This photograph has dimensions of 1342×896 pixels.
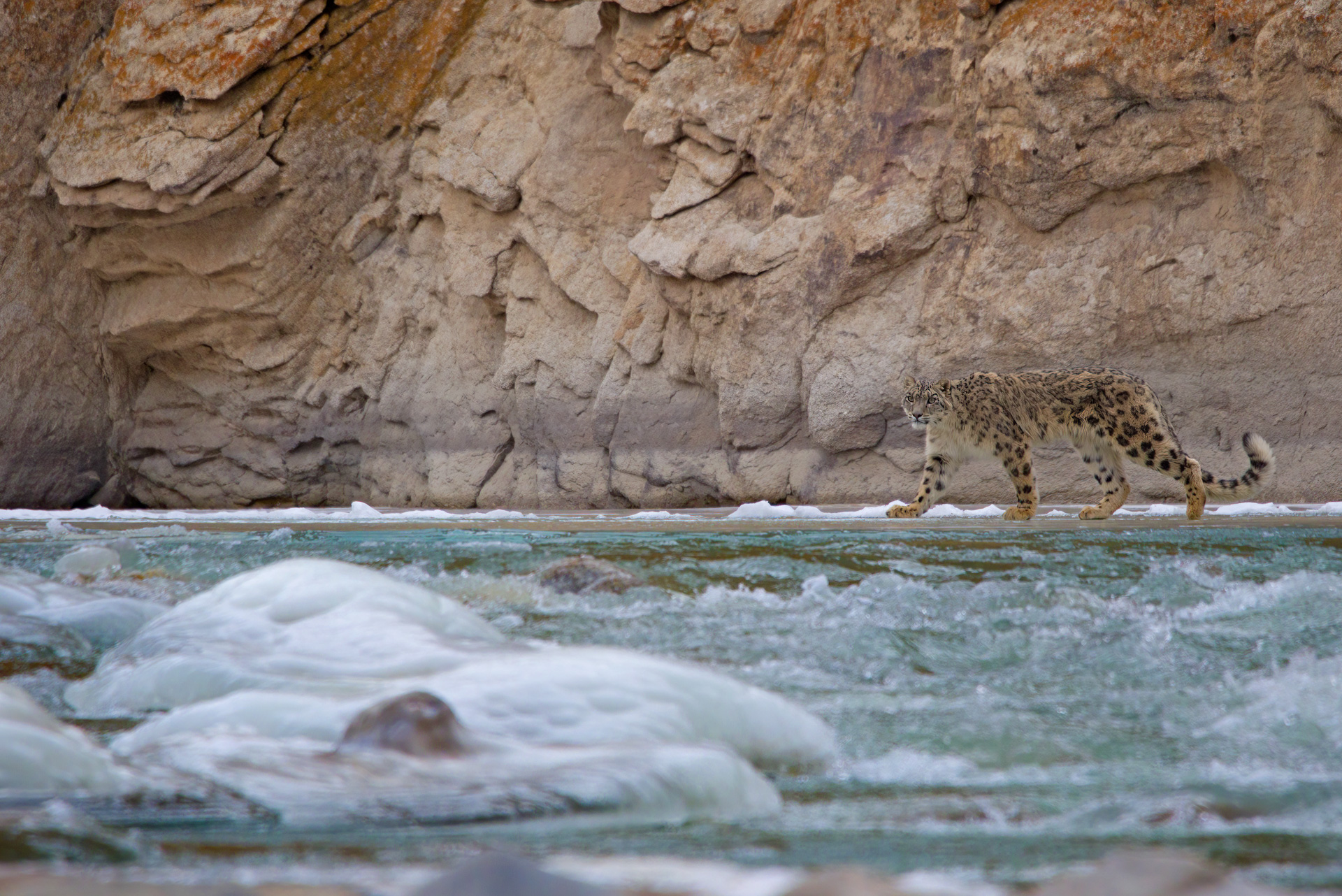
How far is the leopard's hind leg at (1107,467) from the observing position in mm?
8828

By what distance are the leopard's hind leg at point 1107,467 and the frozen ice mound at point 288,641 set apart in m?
6.19

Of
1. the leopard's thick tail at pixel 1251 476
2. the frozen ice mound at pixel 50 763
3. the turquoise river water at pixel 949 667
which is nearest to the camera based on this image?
the turquoise river water at pixel 949 667

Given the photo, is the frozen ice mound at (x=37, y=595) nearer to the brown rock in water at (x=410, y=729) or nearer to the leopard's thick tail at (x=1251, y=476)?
the brown rock in water at (x=410, y=729)

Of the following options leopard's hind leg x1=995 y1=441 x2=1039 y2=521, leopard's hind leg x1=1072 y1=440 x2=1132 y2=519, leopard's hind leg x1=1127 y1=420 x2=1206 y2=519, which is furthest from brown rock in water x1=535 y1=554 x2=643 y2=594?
leopard's hind leg x1=1072 y1=440 x2=1132 y2=519

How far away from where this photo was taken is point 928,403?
8875mm

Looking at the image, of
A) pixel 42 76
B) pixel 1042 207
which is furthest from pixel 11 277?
pixel 1042 207

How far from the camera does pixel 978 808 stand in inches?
93.0

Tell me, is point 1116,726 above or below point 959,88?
below

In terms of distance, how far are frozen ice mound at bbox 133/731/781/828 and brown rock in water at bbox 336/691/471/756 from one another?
1.2 inches

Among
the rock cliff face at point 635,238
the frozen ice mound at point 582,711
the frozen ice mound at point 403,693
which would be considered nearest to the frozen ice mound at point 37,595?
the frozen ice mound at point 403,693

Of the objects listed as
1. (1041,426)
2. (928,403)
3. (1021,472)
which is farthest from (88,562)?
(1041,426)

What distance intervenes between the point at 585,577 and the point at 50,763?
2.72 meters

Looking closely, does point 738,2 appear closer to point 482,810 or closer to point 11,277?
point 11,277

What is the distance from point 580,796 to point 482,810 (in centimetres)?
19
